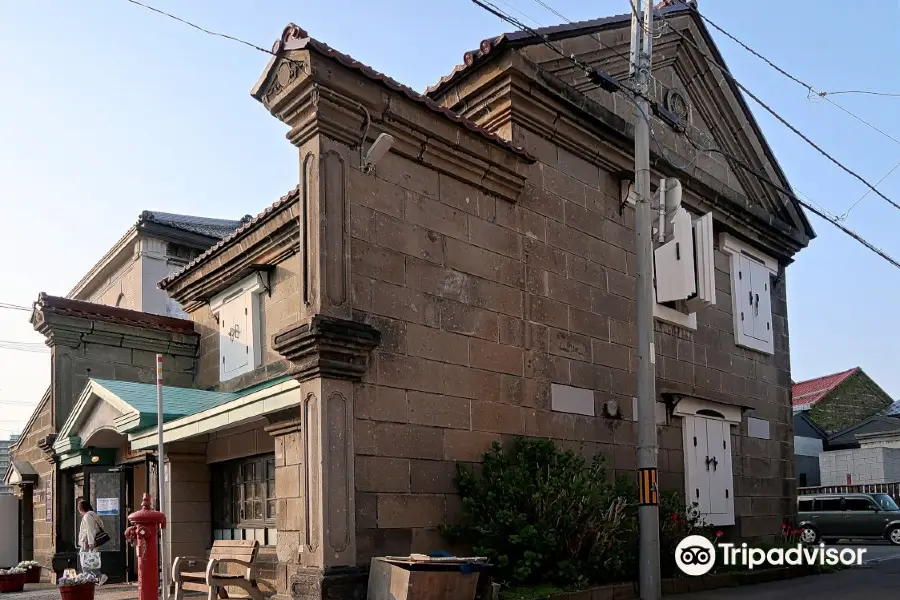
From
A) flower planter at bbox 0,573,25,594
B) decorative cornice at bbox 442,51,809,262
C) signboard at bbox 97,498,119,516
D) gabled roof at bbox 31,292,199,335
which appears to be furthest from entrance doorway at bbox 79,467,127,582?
decorative cornice at bbox 442,51,809,262

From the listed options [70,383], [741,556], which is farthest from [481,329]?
[70,383]

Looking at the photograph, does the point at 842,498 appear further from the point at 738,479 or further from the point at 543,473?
the point at 543,473

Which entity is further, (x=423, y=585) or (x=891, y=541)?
(x=891, y=541)

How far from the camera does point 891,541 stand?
82.8ft

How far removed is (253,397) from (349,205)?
244cm

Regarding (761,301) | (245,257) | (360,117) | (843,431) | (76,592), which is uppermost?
(360,117)

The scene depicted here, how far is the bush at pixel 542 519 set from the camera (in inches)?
393

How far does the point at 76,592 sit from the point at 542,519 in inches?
213

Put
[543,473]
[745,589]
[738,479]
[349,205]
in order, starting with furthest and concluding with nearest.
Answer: [738,479], [745,589], [543,473], [349,205]

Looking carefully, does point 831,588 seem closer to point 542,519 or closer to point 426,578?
point 542,519

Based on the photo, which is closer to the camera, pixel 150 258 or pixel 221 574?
pixel 221 574

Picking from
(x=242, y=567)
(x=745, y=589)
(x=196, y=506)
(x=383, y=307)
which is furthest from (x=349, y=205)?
(x=745, y=589)

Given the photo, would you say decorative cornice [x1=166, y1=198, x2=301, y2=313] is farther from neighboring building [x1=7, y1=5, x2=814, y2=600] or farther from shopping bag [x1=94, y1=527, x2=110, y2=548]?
shopping bag [x1=94, y1=527, x2=110, y2=548]

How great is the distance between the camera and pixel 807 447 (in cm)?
3728
